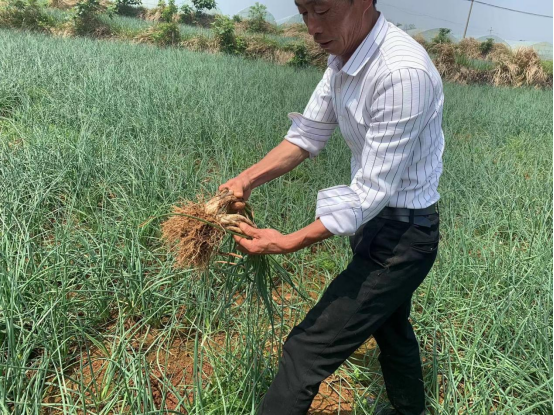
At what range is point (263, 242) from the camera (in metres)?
1.04

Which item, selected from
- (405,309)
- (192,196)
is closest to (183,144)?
(192,196)

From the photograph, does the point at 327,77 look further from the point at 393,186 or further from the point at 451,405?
the point at 451,405

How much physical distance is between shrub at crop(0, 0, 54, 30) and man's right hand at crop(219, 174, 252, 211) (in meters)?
13.0

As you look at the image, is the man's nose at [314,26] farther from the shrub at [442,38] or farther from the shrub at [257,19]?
the shrub at [257,19]

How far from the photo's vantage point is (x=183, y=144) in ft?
10.1

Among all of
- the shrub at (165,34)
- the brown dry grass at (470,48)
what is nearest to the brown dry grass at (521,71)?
the brown dry grass at (470,48)

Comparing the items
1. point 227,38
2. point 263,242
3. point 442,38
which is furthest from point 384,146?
point 442,38

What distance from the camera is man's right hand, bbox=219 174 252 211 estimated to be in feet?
3.92

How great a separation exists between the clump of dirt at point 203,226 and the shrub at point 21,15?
13.1 m

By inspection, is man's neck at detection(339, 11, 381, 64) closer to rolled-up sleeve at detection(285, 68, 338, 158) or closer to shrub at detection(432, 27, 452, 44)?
rolled-up sleeve at detection(285, 68, 338, 158)

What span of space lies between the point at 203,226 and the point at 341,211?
425 millimetres

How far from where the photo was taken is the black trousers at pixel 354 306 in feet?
3.49

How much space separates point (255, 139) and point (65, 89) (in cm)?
219

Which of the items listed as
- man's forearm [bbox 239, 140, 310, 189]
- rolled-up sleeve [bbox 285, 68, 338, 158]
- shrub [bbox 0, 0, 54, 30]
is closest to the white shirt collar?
rolled-up sleeve [bbox 285, 68, 338, 158]
